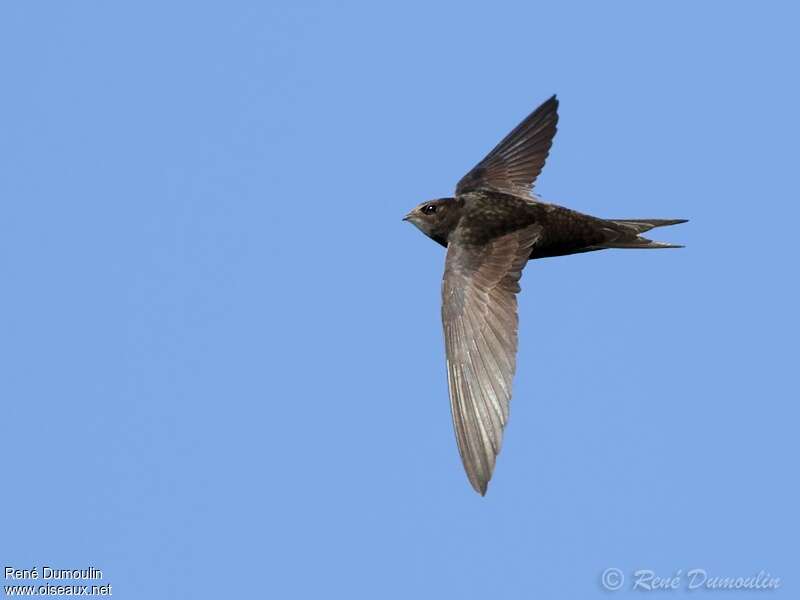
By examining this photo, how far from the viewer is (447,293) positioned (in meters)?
12.0

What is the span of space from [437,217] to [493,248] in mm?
959

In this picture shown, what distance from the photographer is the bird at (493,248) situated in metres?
10.8

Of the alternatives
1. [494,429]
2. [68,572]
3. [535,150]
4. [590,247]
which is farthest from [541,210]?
[68,572]

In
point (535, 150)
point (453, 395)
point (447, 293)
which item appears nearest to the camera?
point (453, 395)

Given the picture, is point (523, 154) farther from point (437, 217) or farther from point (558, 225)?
point (558, 225)

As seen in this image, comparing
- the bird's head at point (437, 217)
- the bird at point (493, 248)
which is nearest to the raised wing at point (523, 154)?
the bird at point (493, 248)

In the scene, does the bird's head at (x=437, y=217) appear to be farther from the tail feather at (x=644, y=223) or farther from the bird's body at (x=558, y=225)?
the tail feather at (x=644, y=223)

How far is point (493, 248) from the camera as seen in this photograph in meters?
12.3

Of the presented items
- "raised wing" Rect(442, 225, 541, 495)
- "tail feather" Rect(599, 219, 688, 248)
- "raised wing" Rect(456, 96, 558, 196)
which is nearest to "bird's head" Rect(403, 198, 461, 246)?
"raised wing" Rect(442, 225, 541, 495)

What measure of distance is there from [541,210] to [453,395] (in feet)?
7.68

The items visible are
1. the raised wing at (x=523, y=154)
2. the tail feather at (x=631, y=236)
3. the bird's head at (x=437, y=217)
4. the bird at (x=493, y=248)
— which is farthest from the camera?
the raised wing at (x=523, y=154)

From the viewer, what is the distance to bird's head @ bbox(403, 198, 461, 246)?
13.0m

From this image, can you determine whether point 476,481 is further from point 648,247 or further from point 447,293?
point 648,247

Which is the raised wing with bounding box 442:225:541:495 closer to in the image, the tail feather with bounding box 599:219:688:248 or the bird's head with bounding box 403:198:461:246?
the bird's head with bounding box 403:198:461:246
